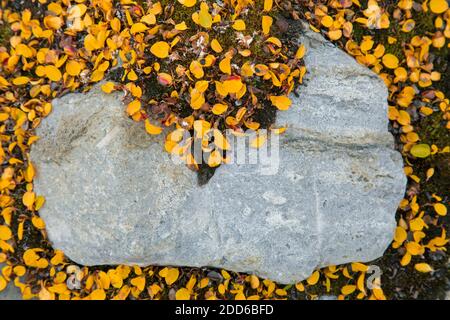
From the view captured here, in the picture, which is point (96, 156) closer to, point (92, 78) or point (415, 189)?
point (92, 78)

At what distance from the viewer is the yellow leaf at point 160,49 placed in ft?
7.74

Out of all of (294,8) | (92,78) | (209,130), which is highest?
(294,8)

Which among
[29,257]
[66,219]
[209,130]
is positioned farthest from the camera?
[29,257]

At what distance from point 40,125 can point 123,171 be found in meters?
0.62

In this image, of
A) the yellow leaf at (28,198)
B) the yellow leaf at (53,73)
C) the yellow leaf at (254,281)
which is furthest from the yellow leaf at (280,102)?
the yellow leaf at (28,198)

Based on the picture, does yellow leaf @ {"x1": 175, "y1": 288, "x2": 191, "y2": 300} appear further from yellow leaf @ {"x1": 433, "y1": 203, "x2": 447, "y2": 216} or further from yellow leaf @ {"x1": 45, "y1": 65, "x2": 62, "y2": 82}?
yellow leaf @ {"x1": 433, "y1": 203, "x2": 447, "y2": 216}

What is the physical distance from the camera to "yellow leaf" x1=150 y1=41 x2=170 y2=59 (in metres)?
Answer: 2.36

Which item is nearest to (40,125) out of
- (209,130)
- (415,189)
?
(209,130)

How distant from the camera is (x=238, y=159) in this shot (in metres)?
2.33

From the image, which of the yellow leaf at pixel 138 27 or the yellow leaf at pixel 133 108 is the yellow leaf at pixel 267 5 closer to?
the yellow leaf at pixel 138 27

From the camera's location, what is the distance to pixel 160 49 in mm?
2365

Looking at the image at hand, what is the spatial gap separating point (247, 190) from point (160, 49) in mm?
857

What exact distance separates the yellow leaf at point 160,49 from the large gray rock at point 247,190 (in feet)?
1.00

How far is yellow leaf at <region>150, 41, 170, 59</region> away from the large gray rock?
304mm
